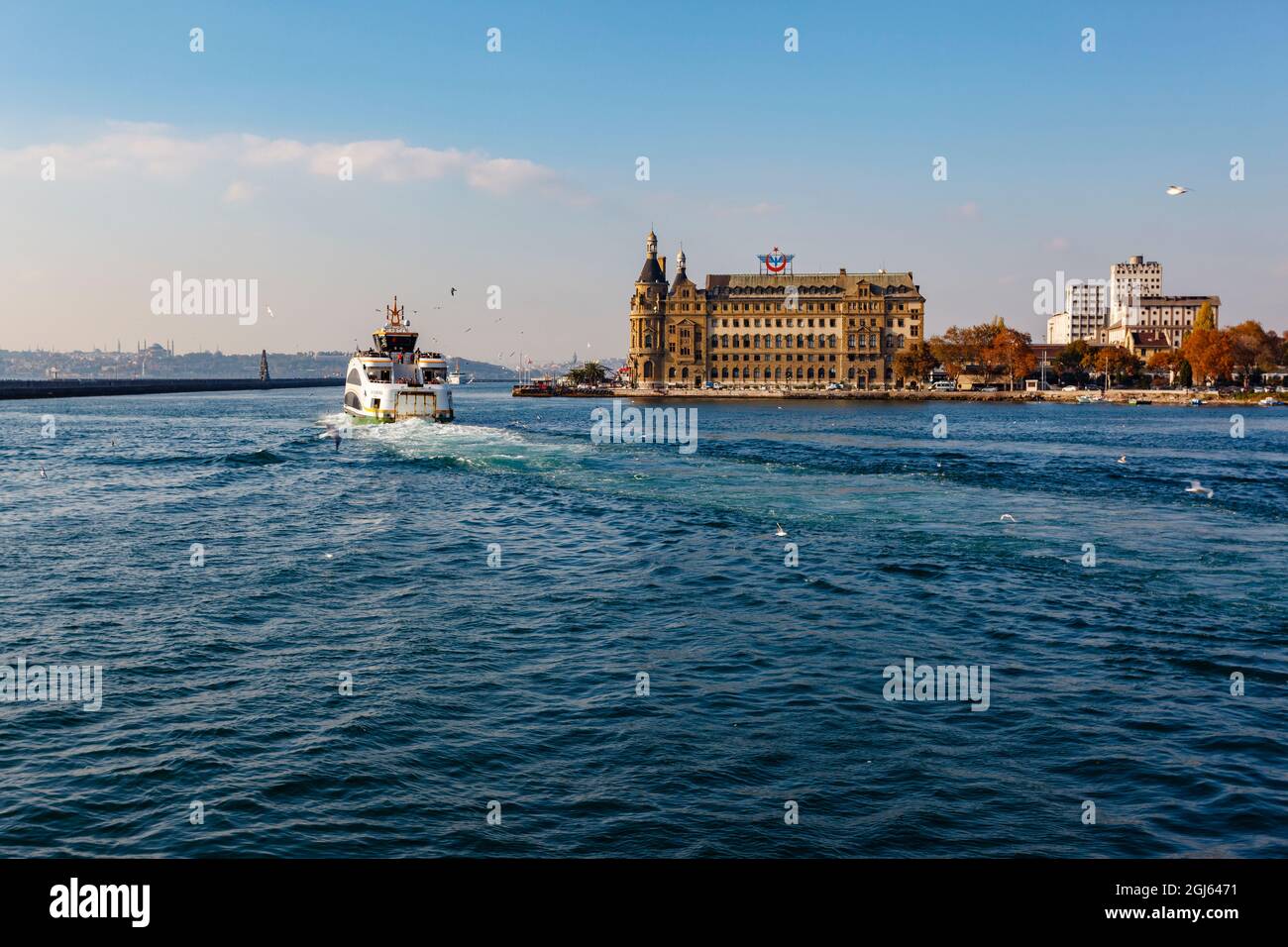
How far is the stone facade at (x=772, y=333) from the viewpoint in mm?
190625

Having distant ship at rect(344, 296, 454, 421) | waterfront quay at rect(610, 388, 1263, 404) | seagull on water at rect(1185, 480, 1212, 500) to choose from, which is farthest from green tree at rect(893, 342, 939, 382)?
seagull on water at rect(1185, 480, 1212, 500)

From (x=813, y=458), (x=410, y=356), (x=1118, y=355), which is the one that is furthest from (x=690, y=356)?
(x=813, y=458)

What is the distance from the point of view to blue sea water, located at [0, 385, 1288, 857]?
10117 mm

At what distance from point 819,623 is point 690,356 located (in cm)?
17536

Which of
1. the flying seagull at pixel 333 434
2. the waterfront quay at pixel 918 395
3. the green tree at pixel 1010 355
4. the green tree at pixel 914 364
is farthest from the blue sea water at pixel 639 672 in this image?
the green tree at pixel 1010 355

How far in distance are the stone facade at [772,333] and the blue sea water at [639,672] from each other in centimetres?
15668

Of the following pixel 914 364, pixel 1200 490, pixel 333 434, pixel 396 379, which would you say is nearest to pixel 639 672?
pixel 1200 490

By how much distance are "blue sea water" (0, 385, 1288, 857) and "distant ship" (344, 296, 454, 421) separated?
1586 inches

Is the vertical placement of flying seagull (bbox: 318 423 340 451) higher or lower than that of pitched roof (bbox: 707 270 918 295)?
lower

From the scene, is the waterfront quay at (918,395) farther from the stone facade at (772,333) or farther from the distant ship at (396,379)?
the distant ship at (396,379)

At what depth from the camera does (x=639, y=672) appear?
15328 millimetres

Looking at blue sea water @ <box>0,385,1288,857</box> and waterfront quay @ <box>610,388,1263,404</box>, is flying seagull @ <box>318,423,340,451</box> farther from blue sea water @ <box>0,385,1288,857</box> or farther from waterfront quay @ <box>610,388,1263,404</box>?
waterfront quay @ <box>610,388,1263,404</box>

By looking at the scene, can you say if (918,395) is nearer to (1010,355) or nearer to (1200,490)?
(1010,355)
